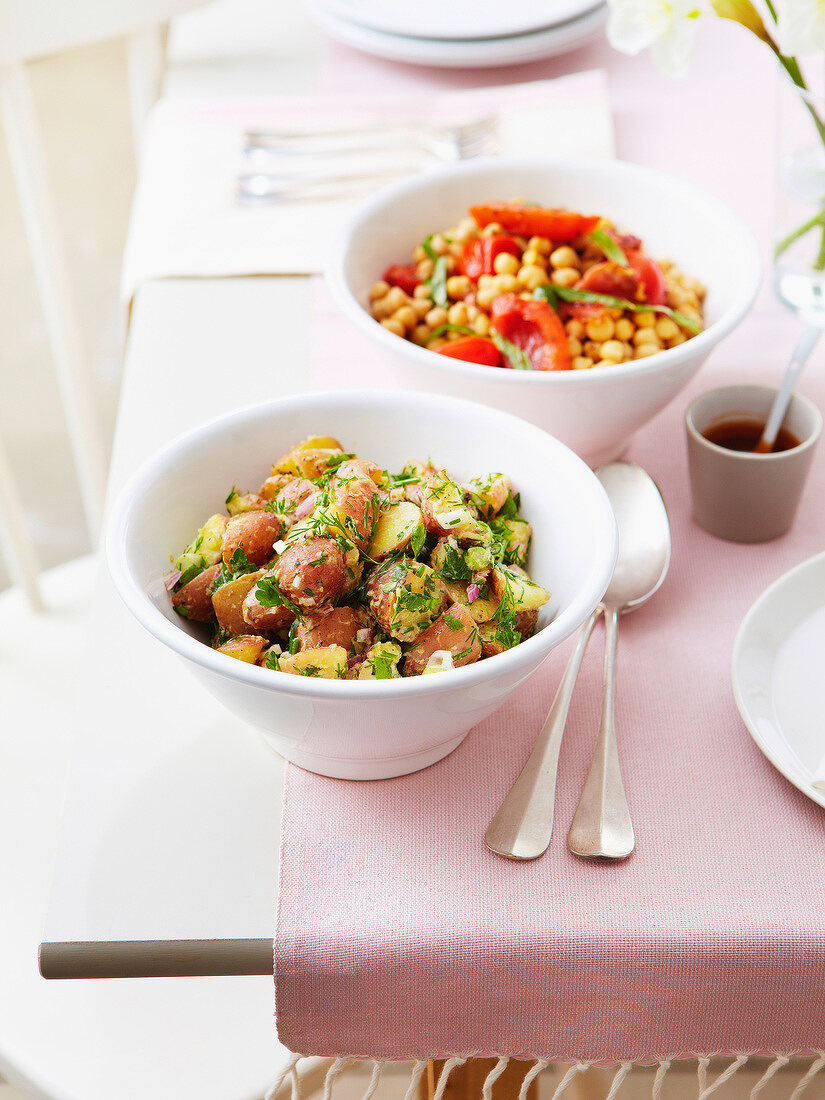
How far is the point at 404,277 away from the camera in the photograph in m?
1.05

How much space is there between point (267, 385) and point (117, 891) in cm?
55

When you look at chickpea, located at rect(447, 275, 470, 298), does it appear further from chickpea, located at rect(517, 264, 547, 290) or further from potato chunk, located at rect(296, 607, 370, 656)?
potato chunk, located at rect(296, 607, 370, 656)

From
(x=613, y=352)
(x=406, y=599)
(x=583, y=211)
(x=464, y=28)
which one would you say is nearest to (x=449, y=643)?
(x=406, y=599)

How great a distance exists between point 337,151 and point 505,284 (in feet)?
1.47

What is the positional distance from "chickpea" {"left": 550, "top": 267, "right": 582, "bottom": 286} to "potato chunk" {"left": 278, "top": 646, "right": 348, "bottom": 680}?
19.1 inches

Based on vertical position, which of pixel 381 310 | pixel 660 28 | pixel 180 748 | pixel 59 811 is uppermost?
pixel 660 28

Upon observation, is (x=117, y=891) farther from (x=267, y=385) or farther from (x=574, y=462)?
(x=267, y=385)

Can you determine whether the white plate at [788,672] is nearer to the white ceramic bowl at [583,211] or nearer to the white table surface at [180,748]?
the white ceramic bowl at [583,211]

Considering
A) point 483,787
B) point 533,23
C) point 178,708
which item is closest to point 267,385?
point 178,708

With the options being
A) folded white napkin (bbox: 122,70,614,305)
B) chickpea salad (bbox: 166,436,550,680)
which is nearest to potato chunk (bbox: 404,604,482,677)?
chickpea salad (bbox: 166,436,550,680)

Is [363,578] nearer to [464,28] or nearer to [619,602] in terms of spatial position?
[619,602]

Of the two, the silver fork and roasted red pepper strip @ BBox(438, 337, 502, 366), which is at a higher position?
roasted red pepper strip @ BBox(438, 337, 502, 366)

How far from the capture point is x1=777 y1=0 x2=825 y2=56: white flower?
27.9 inches

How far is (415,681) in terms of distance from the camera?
59cm
